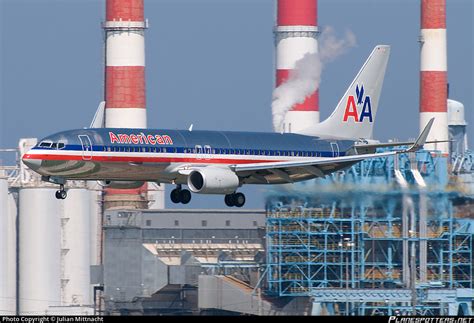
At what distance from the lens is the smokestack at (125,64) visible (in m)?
107

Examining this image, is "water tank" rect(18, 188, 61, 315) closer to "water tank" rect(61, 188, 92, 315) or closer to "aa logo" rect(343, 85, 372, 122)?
"water tank" rect(61, 188, 92, 315)

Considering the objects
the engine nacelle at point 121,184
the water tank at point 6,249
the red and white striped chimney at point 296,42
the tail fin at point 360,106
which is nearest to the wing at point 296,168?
the engine nacelle at point 121,184

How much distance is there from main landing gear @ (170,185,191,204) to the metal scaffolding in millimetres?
16891

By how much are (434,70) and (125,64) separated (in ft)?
82.9

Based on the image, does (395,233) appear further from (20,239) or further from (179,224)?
(20,239)

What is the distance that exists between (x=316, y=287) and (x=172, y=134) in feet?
86.6

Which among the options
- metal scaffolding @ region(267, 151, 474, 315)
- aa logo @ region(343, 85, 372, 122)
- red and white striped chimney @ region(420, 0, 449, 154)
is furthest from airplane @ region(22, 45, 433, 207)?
red and white striped chimney @ region(420, 0, 449, 154)

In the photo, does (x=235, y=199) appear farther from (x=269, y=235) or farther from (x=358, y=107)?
(x=269, y=235)

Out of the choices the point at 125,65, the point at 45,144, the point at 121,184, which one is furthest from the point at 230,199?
the point at 125,65

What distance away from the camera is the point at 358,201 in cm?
7912

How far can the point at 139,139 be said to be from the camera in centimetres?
6756

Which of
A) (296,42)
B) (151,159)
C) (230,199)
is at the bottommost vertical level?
(230,199)

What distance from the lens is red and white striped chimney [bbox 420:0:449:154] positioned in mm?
118312

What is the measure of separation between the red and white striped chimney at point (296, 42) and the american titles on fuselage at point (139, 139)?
43.5 metres
